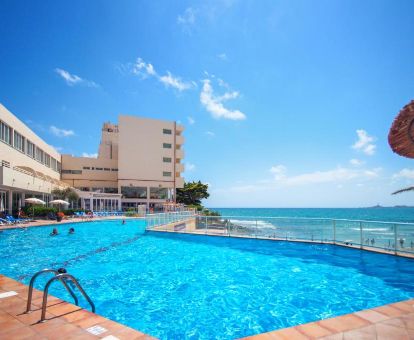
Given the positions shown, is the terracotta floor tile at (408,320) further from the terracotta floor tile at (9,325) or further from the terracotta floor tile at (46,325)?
the terracotta floor tile at (9,325)

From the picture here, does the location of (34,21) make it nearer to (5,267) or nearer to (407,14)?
(5,267)

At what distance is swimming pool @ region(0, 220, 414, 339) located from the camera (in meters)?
5.18

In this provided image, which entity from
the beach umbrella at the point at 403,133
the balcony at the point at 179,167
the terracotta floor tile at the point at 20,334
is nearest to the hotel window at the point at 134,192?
the balcony at the point at 179,167

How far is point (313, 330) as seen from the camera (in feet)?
10.7

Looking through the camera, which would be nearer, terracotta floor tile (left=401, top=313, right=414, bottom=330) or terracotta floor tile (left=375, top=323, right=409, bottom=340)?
terracotta floor tile (left=375, top=323, right=409, bottom=340)

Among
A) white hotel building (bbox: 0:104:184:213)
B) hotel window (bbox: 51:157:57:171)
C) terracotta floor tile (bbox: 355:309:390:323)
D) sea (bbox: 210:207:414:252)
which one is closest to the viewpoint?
terracotta floor tile (bbox: 355:309:390:323)

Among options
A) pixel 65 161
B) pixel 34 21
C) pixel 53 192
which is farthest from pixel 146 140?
pixel 34 21

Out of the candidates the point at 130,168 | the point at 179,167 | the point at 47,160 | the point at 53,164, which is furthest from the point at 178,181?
the point at 47,160

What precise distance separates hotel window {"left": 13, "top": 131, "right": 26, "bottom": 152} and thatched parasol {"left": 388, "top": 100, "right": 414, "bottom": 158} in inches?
1165

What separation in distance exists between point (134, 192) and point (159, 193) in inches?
189

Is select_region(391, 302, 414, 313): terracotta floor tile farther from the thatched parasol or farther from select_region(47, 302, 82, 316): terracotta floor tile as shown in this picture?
select_region(47, 302, 82, 316): terracotta floor tile

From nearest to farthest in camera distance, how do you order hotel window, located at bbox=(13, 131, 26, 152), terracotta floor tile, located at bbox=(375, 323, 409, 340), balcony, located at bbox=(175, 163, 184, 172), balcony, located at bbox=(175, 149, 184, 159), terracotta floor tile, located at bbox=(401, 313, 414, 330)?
terracotta floor tile, located at bbox=(375, 323, 409, 340) → terracotta floor tile, located at bbox=(401, 313, 414, 330) → hotel window, located at bbox=(13, 131, 26, 152) → balcony, located at bbox=(175, 163, 184, 172) → balcony, located at bbox=(175, 149, 184, 159)

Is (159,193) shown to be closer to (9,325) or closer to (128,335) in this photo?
(9,325)

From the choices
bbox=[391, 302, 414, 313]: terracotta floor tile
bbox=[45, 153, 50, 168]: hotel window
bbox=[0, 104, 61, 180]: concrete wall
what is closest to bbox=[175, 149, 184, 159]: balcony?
bbox=[45, 153, 50, 168]: hotel window
